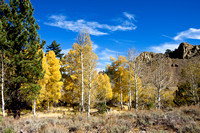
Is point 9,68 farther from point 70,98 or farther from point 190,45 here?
point 190,45

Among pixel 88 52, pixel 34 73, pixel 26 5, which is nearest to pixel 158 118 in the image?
pixel 88 52

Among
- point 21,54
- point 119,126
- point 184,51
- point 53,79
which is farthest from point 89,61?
point 184,51

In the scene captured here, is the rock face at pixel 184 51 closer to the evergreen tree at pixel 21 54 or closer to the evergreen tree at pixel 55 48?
the evergreen tree at pixel 55 48

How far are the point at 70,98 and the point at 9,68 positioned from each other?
10.8 metres

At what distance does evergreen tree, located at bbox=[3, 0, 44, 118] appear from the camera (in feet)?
36.9

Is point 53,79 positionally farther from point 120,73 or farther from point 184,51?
point 184,51

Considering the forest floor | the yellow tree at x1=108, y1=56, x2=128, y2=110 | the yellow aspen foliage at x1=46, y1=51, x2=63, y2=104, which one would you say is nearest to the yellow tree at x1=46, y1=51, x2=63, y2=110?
the yellow aspen foliage at x1=46, y1=51, x2=63, y2=104

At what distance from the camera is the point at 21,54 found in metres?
11.1

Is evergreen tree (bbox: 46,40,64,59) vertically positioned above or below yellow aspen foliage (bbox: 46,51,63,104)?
above

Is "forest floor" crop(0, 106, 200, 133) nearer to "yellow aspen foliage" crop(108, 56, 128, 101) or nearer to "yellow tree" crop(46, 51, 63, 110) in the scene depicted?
"yellow tree" crop(46, 51, 63, 110)

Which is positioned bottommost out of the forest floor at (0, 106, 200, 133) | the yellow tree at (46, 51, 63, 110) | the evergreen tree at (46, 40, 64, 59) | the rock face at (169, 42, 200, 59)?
the forest floor at (0, 106, 200, 133)

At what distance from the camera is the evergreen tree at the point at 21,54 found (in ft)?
36.9

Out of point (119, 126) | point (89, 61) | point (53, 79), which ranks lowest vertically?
point (119, 126)

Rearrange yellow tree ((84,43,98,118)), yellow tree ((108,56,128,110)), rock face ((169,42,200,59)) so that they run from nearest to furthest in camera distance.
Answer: yellow tree ((84,43,98,118)) → yellow tree ((108,56,128,110)) → rock face ((169,42,200,59))
